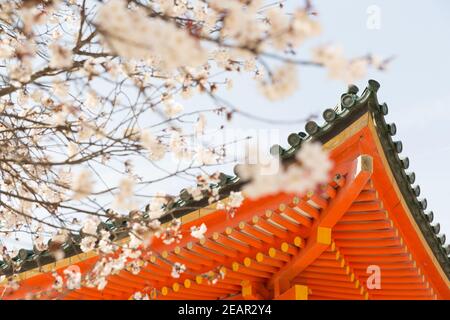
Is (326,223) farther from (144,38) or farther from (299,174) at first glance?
(144,38)

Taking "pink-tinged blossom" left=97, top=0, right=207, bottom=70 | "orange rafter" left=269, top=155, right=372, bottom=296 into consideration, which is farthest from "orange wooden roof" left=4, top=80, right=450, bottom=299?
"pink-tinged blossom" left=97, top=0, right=207, bottom=70

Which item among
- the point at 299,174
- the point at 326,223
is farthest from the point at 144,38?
the point at 326,223

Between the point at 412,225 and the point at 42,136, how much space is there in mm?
3806

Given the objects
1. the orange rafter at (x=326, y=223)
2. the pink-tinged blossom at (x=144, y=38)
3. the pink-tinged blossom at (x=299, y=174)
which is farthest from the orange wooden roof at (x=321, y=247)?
the pink-tinged blossom at (x=144, y=38)

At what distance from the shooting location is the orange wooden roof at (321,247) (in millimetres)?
5891

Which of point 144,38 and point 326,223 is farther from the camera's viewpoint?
point 326,223

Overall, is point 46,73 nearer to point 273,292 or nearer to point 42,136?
point 42,136

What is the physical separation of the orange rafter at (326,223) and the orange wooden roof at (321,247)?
1 cm

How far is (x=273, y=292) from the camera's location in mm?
7262

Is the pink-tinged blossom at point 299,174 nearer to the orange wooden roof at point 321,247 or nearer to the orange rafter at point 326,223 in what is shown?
the orange wooden roof at point 321,247

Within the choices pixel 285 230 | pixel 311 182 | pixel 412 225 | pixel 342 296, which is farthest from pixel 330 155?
pixel 311 182

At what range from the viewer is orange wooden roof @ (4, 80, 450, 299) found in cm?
589

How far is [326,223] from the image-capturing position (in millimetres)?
6320

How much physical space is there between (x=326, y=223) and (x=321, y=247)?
275 mm
